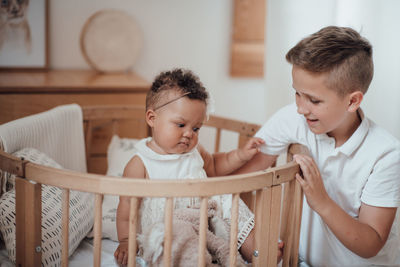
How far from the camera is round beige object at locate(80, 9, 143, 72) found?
254 centimetres

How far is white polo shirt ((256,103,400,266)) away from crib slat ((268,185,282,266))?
28 cm

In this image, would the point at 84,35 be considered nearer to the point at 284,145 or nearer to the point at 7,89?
the point at 7,89

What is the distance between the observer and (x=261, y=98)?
315cm

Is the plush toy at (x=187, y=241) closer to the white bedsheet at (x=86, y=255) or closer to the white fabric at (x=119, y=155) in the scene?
the white bedsheet at (x=86, y=255)

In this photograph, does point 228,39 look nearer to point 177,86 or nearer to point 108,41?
point 108,41

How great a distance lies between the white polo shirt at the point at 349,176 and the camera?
1.21 metres

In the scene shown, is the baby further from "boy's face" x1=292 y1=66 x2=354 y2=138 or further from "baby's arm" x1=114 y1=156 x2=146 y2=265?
"boy's face" x1=292 y1=66 x2=354 y2=138

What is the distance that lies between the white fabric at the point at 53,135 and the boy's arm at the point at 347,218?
33.5 inches

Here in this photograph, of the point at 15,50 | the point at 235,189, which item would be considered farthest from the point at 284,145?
the point at 15,50

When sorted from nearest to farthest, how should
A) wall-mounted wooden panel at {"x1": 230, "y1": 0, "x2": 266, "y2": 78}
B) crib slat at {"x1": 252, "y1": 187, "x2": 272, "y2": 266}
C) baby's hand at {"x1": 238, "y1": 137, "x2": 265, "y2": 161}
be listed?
crib slat at {"x1": 252, "y1": 187, "x2": 272, "y2": 266} → baby's hand at {"x1": 238, "y1": 137, "x2": 265, "y2": 161} → wall-mounted wooden panel at {"x1": 230, "y1": 0, "x2": 266, "y2": 78}

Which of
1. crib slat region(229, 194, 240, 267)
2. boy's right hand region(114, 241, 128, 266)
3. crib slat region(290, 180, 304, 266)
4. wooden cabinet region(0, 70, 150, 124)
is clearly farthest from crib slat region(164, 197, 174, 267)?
wooden cabinet region(0, 70, 150, 124)

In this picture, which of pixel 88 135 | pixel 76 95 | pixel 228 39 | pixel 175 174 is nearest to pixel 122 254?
pixel 175 174

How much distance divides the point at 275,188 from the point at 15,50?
1.93 metres

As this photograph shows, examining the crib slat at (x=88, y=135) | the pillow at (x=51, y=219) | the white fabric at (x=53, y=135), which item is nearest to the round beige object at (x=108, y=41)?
the crib slat at (x=88, y=135)
